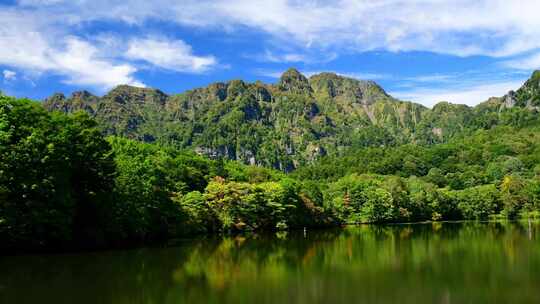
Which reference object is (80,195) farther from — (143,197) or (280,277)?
(280,277)

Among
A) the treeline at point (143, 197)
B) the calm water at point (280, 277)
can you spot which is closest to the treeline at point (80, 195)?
the treeline at point (143, 197)

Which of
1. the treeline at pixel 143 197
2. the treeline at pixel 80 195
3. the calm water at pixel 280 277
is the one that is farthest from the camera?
the treeline at pixel 143 197

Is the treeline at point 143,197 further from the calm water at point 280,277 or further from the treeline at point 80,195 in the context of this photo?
the calm water at point 280,277

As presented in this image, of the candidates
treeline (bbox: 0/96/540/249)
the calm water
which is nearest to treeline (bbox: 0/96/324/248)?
treeline (bbox: 0/96/540/249)

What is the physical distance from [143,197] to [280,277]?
102 feet

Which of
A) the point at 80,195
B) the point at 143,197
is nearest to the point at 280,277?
the point at 80,195

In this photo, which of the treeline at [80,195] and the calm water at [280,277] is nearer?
the calm water at [280,277]

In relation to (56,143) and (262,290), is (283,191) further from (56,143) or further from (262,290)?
(262,290)

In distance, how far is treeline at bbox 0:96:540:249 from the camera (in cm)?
3891

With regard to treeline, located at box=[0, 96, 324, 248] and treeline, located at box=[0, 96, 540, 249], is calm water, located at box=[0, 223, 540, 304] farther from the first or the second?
treeline, located at box=[0, 96, 540, 249]

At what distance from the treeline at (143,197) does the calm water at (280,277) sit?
16.1ft

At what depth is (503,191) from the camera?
12281 cm

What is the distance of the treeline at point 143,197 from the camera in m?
38.9

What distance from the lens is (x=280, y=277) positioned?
27.2 meters
